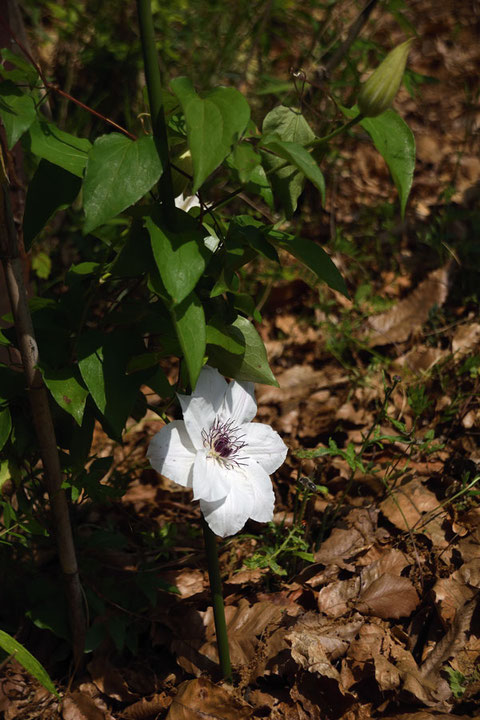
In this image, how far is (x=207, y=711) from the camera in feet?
3.89

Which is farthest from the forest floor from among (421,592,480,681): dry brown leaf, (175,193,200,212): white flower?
(175,193,200,212): white flower

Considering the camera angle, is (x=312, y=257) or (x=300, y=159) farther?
(x=312, y=257)

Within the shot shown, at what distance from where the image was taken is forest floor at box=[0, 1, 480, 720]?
123cm

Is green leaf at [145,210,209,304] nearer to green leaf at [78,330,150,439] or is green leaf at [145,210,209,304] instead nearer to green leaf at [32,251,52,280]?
green leaf at [78,330,150,439]

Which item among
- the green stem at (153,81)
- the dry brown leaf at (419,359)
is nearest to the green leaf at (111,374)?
the green stem at (153,81)

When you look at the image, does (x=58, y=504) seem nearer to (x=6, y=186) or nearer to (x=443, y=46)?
(x=6, y=186)

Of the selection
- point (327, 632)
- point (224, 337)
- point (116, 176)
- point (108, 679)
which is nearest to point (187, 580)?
point (108, 679)

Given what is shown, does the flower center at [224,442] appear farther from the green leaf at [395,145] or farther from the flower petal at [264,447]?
the green leaf at [395,145]

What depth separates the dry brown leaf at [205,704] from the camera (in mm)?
1177

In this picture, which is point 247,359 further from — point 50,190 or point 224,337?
point 50,190

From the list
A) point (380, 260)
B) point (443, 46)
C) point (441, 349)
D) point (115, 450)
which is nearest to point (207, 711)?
point (115, 450)

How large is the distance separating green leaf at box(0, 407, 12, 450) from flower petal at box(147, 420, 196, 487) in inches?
10.6

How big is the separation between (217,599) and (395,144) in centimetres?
84

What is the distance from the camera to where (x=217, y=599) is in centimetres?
115
